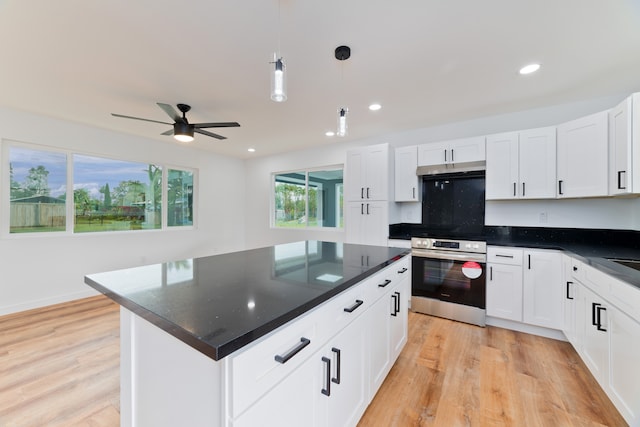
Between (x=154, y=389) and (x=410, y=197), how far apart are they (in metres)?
3.38

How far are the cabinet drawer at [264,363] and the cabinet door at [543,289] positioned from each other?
2.77 metres

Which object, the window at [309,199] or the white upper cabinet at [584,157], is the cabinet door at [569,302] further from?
the window at [309,199]

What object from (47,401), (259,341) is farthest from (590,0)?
(47,401)

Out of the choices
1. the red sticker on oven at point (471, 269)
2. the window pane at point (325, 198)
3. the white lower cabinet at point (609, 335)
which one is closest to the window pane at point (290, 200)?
the window pane at point (325, 198)

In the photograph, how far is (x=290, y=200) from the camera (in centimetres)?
550

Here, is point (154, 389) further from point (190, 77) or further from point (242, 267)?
point (190, 77)

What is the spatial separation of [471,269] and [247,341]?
2.94 metres

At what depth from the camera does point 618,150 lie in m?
2.20

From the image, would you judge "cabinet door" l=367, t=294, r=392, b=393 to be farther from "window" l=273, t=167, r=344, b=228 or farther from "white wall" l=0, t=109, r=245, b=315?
"white wall" l=0, t=109, r=245, b=315

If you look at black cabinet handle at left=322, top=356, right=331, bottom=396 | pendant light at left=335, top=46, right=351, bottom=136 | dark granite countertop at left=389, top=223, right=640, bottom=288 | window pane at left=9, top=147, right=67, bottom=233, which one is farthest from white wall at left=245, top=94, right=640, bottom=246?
window pane at left=9, top=147, right=67, bottom=233

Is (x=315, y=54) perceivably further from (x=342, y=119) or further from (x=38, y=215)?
(x=38, y=215)

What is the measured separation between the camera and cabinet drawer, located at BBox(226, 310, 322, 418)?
685mm

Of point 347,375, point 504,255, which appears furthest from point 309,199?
point 347,375

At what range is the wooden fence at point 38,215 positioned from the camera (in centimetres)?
327
